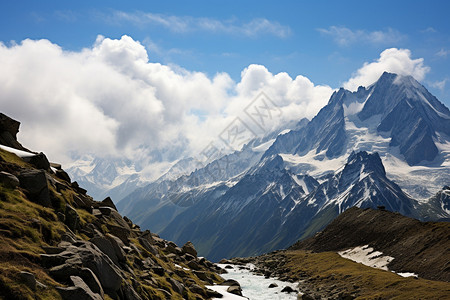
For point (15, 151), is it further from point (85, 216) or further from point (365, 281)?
point (365, 281)

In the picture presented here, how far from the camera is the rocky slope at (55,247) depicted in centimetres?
2903

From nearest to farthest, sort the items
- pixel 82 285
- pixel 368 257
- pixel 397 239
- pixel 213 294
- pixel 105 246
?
pixel 82 285
pixel 105 246
pixel 213 294
pixel 397 239
pixel 368 257

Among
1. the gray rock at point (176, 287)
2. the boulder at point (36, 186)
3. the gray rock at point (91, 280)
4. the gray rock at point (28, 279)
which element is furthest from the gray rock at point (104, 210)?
the gray rock at point (28, 279)

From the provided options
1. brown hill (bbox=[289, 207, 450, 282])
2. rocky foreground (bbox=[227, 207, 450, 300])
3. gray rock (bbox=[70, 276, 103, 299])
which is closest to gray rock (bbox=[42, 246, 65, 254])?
gray rock (bbox=[70, 276, 103, 299])

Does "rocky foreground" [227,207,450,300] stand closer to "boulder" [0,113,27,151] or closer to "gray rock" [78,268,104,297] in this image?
"gray rock" [78,268,104,297]

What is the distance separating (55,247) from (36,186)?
10900mm

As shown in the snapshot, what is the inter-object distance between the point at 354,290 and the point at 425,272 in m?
27.1

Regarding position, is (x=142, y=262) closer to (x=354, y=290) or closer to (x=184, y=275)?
(x=184, y=275)

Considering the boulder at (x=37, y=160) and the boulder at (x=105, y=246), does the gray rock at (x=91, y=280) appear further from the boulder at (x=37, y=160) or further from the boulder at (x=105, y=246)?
the boulder at (x=37, y=160)

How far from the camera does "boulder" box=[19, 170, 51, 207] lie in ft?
137

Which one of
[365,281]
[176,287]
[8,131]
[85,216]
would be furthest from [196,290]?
[365,281]

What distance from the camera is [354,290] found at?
266 feet

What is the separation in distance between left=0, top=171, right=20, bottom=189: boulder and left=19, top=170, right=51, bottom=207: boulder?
1735mm

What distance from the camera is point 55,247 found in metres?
34.2
